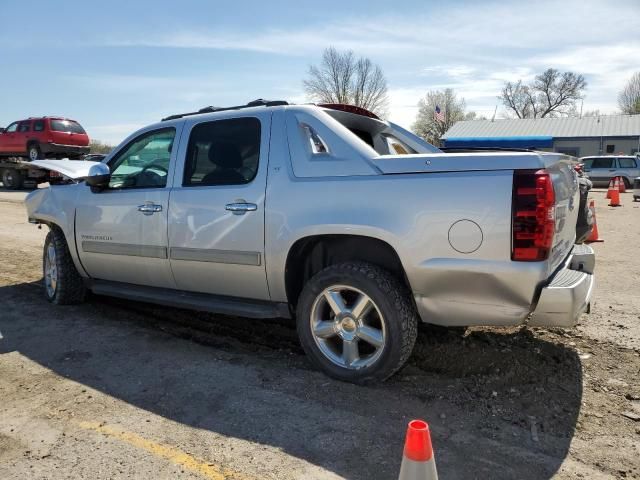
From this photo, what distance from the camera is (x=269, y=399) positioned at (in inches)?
129

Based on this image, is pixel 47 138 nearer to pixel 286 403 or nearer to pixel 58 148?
pixel 58 148

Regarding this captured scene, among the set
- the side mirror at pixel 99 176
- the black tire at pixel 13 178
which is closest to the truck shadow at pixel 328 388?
the side mirror at pixel 99 176

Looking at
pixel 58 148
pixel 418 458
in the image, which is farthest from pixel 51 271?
pixel 58 148

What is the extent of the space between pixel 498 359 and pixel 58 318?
4.02m

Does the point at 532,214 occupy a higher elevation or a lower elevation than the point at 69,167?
lower

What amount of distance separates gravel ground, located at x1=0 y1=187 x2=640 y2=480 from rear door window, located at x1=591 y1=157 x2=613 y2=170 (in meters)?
22.8

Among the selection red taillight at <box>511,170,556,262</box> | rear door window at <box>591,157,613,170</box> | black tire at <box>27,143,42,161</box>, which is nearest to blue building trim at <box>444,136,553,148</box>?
rear door window at <box>591,157,613,170</box>

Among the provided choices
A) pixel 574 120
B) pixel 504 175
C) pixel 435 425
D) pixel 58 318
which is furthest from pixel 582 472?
pixel 574 120

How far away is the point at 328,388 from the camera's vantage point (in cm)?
341

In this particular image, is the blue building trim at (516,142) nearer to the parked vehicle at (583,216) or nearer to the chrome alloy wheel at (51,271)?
the parked vehicle at (583,216)

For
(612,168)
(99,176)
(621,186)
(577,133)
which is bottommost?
(621,186)

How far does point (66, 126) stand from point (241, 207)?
2115cm

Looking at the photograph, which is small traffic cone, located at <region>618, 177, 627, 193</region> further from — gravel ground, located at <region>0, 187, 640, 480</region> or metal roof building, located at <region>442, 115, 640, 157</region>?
gravel ground, located at <region>0, 187, 640, 480</region>

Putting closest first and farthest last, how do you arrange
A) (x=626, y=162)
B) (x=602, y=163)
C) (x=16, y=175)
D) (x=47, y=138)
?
(x=47, y=138) → (x=16, y=175) → (x=626, y=162) → (x=602, y=163)
